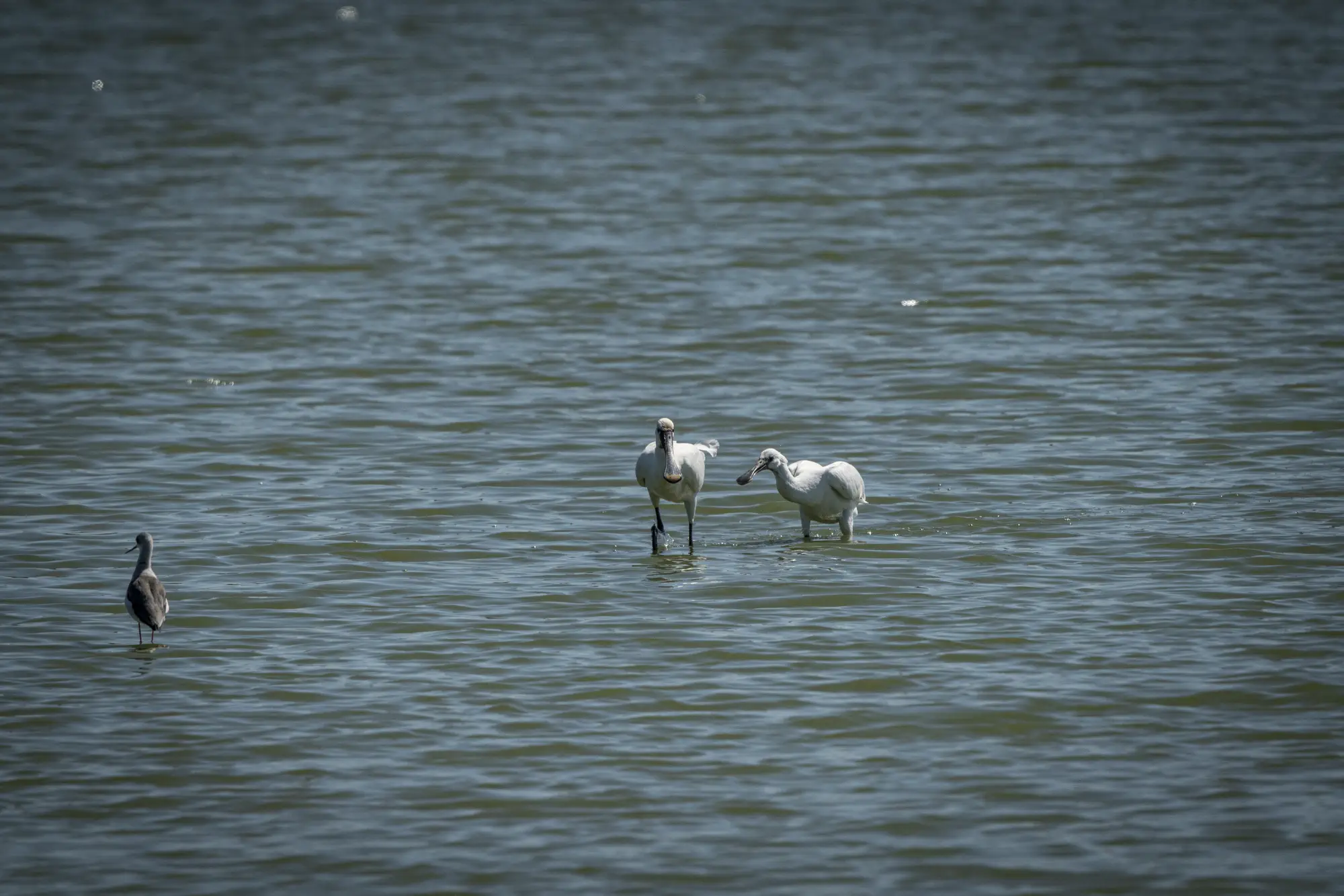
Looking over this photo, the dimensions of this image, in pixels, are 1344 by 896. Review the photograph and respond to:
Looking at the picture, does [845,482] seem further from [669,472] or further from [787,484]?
[669,472]

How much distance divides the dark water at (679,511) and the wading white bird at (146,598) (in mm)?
297

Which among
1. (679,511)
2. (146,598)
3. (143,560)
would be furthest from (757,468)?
(146,598)

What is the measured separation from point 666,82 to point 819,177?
11625 millimetres

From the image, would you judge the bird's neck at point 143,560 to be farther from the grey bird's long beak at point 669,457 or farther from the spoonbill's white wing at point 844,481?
the spoonbill's white wing at point 844,481

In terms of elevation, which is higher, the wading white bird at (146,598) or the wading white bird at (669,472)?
the wading white bird at (669,472)

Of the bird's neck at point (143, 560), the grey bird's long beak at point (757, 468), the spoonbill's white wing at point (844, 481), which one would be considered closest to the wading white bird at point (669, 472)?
the grey bird's long beak at point (757, 468)

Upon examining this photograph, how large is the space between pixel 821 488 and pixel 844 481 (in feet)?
0.67

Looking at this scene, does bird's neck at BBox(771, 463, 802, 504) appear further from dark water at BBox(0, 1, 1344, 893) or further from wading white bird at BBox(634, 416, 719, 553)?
wading white bird at BBox(634, 416, 719, 553)

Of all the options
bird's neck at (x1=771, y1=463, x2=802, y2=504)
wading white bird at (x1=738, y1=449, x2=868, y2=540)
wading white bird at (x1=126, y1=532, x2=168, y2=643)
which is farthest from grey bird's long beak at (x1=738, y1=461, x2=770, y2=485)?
wading white bird at (x1=126, y1=532, x2=168, y2=643)

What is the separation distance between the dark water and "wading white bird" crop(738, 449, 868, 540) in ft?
1.12

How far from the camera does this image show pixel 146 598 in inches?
480

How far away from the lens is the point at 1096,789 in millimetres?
10078

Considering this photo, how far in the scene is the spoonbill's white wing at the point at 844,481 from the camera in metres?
14.6

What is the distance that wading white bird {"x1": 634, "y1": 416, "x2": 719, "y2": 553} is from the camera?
14.6 m
